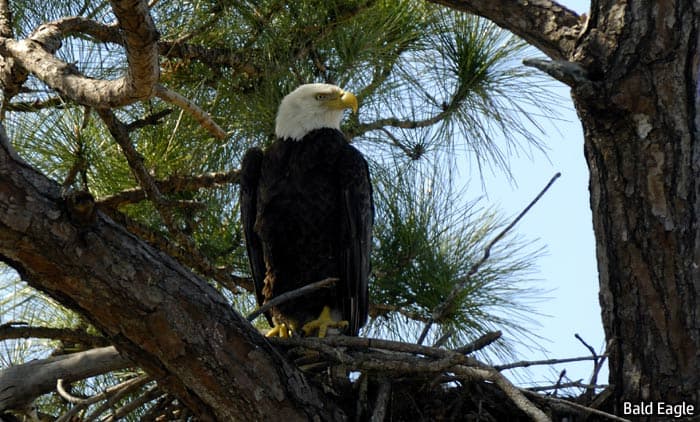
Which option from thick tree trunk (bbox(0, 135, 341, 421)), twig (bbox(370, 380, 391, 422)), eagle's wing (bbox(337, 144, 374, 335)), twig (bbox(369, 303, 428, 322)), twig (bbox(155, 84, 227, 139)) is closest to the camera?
Result: thick tree trunk (bbox(0, 135, 341, 421))

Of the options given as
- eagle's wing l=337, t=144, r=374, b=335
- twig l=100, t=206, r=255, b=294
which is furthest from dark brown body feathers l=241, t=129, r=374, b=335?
twig l=100, t=206, r=255, b=294

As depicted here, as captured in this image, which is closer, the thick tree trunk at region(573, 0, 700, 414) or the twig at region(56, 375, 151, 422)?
the thick tree trunk at region(573, 0, 700, 414)

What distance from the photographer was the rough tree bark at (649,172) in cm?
236

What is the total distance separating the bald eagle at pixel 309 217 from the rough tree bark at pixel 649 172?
3.73 feet

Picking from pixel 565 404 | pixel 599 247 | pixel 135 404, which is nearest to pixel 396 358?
pixel 565 404

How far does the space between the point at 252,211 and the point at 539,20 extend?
1392 millimetres

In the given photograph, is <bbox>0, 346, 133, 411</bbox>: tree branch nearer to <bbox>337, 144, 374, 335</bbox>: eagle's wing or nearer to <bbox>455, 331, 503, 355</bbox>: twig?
<bbox>455, 331, 503, 355</bbox>: twig

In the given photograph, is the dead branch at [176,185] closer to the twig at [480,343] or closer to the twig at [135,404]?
the twig at [135,404]

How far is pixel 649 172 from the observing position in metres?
2.40

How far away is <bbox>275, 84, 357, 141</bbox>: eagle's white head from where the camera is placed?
352cm

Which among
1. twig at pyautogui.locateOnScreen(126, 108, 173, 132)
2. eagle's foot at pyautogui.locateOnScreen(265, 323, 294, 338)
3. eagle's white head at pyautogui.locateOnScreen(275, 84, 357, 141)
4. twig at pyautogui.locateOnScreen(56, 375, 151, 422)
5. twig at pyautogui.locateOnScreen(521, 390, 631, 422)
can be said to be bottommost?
twig at pyautogui.locateOnScreen(56, 375, 151, 422)

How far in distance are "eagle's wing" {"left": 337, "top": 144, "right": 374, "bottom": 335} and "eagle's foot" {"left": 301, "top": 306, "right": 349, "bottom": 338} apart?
0.13 feet

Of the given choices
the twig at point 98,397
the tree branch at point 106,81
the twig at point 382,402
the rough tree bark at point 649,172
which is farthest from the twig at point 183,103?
the rough tree bark at point 649,172

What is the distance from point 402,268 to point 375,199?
0.40m
